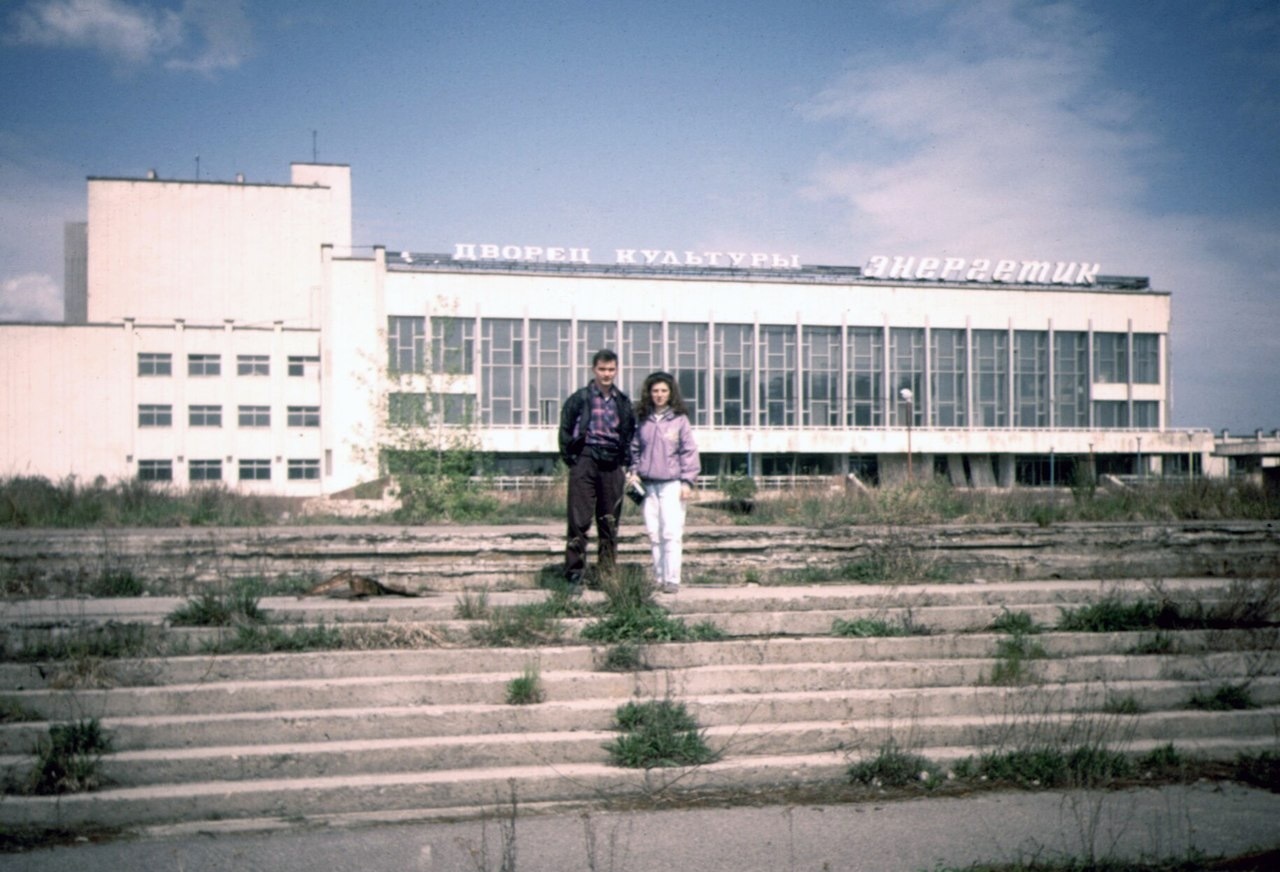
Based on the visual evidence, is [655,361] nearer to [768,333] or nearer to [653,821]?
[768,333]

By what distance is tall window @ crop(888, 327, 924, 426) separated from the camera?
6110 centimetres

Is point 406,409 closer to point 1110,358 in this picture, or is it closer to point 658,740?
point 658,740

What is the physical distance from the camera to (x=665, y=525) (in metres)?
8.20

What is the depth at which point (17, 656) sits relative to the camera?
6.31 m

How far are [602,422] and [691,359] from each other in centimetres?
5162

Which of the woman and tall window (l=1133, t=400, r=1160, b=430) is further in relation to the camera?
tall window (l=1133, t=400, r=1160, b=430)

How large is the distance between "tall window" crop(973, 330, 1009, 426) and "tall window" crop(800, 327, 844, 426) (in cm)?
880

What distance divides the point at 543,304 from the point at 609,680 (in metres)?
53.2

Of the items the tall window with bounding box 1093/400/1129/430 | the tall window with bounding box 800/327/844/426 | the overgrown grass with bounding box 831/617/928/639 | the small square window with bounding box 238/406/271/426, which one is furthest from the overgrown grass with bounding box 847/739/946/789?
the tall window with bounding box 1093/400/1129/430

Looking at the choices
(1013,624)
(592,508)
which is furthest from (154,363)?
(1013,624)

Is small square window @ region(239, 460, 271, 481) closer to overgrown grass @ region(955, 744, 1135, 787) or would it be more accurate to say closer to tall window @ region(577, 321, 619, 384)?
tall window @ region(577, 321, 619, 384)

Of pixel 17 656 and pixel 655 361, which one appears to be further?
pixel 655 361

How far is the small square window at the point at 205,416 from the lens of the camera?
58812 mm

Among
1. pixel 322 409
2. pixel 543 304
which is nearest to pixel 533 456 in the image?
pixel 543 304
